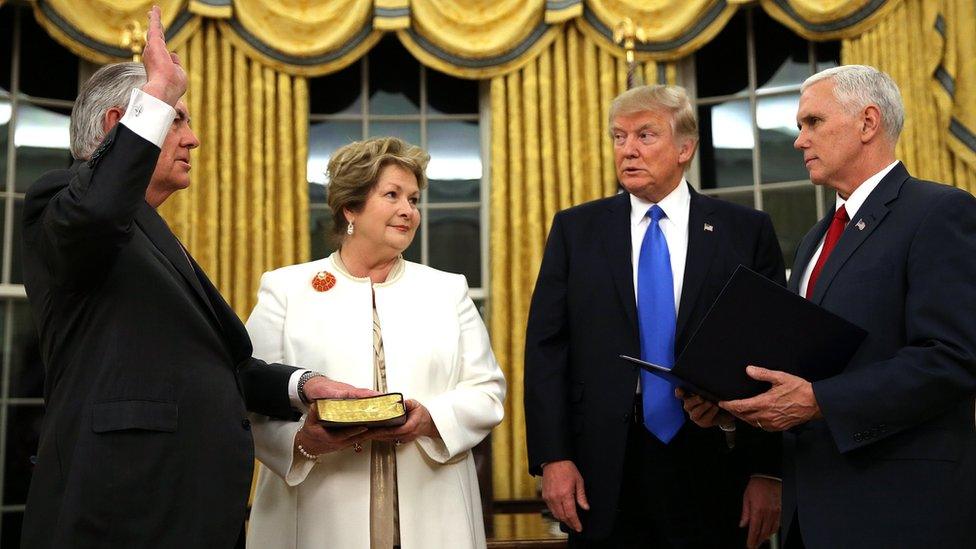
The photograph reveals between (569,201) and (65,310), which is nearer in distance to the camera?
(65,310)

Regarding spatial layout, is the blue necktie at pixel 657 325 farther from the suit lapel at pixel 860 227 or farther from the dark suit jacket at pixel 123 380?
the dark suit jacket at pixel 123 380

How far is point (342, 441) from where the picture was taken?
2617mm

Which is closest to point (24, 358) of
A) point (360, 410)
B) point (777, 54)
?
point (360, 410)

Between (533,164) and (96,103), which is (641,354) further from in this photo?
(533,164)

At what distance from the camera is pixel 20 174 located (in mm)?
5473

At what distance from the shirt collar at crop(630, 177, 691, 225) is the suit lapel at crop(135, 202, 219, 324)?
1360 millimetres

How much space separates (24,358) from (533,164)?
2.68 m

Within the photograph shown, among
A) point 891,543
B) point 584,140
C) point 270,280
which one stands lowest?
point 891,543

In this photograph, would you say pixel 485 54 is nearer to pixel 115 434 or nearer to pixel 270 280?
pixel 270 280

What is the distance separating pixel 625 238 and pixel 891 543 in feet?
3.70

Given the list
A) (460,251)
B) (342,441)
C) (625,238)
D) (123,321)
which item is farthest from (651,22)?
(123,321)

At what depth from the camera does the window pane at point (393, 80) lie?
230 inches

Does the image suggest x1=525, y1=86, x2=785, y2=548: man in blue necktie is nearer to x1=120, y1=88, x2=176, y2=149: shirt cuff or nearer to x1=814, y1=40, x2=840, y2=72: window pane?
x1=120, y1=88, x2=176, y2=149: shirt cuff

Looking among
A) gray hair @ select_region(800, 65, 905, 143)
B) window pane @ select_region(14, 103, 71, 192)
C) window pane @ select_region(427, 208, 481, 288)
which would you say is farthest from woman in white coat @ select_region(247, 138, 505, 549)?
window pane @ select_region(14, 103, 71, 192)
